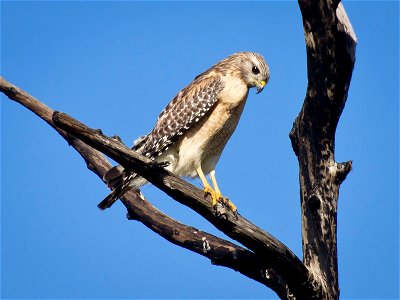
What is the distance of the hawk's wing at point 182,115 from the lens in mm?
7449

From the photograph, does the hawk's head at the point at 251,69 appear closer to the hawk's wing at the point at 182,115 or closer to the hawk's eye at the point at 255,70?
the hawk's eye at the point at 255,70

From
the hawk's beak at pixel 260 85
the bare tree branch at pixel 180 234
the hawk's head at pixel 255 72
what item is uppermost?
the hawk's head at pixel 255 72

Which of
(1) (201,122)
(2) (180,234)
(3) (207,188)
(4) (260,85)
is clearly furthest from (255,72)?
(2) (180,234)

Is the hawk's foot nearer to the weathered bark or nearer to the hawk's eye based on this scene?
the weathered bark

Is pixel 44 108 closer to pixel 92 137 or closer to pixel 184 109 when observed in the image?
pixel 184 109

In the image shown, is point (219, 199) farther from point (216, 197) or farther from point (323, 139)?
point (323, 139)

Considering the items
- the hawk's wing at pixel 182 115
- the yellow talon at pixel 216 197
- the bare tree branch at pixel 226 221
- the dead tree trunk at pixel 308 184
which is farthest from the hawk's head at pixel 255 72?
the bare tree branch at pixel 226 221

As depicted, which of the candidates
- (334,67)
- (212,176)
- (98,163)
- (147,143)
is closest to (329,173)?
(334,67)

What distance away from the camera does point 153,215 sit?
7660mm

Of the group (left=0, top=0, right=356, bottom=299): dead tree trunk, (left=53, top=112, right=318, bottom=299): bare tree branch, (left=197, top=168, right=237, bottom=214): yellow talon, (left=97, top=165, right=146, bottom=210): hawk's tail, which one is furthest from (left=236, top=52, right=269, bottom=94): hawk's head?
(left=53, top=112, right=318, bottom=299): bare tree branch

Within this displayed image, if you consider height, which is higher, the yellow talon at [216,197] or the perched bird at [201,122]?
the perched bird at [201,122]

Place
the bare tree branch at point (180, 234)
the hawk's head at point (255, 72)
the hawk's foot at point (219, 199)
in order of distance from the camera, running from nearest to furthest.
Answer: the hawk's foot at point (219, 199) < the bare tree branch at point (180, 234) < the hawk's head at point (255, 72)

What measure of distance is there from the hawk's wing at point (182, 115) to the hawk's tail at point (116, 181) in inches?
21.6

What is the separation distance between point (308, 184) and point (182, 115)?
186cm
